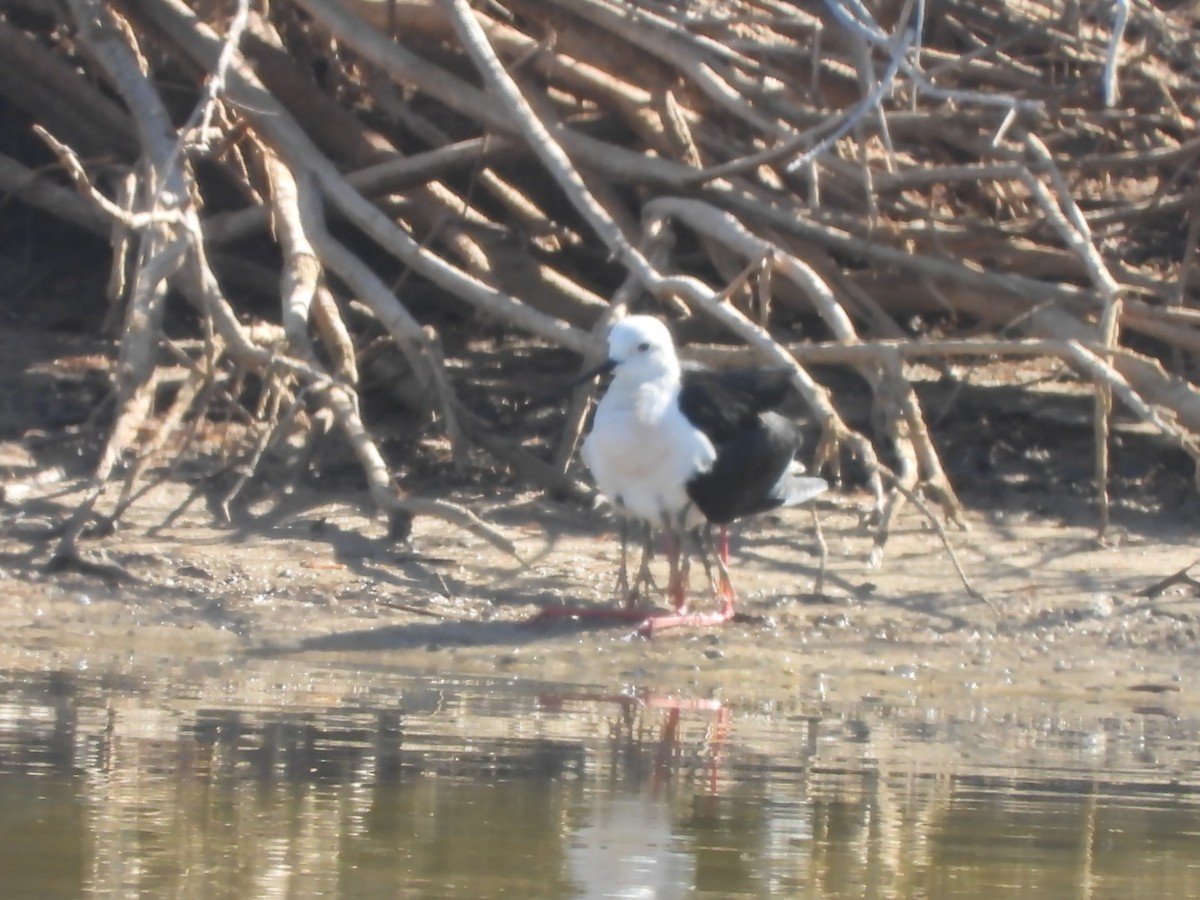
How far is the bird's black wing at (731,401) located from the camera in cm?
621

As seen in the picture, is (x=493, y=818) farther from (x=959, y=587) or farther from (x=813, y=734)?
(x=959, y=587)

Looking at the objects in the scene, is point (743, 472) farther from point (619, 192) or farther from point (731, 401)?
point (619, 192)

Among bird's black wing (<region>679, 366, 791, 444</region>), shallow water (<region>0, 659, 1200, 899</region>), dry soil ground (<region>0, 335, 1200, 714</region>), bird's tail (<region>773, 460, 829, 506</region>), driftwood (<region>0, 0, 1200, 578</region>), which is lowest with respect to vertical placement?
shallow water (<region>0, 659, 1200, 899</region>)

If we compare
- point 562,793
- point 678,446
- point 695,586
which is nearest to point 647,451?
point 678,446

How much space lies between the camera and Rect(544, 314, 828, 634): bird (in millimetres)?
6141

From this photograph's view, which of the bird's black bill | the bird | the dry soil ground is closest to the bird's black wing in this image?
the bird

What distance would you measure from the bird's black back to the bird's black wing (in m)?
0.02

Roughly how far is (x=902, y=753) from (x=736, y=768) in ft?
1.53

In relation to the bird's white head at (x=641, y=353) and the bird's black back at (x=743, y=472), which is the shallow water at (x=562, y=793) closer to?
the bird's black back at (x=743, y=472)

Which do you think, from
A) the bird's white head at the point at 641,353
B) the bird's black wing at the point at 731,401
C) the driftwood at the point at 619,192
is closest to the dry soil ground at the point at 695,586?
the driftwood at the point at 619,192

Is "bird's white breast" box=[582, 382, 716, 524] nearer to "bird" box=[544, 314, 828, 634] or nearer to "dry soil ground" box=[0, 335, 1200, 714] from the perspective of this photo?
"bird" box=[544, 314, 828, 634]

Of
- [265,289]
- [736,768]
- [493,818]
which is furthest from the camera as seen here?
[265,289]

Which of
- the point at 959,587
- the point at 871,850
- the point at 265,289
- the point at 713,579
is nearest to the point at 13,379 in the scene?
the point at 265,289

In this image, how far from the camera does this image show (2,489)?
7000 mm
